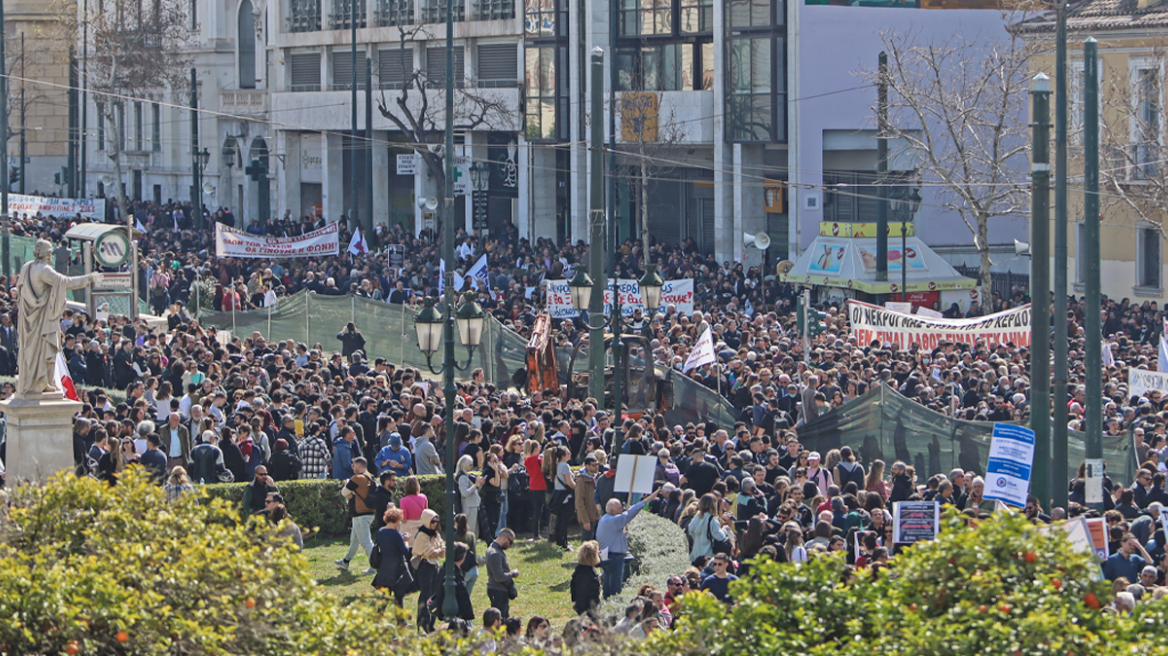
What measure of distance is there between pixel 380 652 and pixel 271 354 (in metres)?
16.8

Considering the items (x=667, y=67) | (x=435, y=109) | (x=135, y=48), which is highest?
(x=135, y=48)

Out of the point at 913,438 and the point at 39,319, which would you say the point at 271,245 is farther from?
the point at 39,319

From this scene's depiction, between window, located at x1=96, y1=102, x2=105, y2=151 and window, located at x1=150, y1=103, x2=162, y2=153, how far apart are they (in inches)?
81.8

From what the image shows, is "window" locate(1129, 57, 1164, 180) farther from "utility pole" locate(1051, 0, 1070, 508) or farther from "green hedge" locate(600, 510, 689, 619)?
"green hedge" locate(600, 510, 689, 619)

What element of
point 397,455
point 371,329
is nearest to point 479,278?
point 371,329

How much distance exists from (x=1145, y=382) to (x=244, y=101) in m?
48.6

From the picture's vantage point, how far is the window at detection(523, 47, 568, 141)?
4834 cm

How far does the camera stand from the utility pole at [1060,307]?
13.3 m

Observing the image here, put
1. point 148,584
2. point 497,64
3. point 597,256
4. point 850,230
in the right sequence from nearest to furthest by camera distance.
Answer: point 148,584, point 597,256, point 850,230, point 497,64

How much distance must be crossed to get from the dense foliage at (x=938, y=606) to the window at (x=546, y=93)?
41863 millimetres

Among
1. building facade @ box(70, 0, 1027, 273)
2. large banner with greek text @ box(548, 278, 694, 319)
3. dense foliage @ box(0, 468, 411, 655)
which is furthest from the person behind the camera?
building facade @ box(70, 0, 1027, 273)

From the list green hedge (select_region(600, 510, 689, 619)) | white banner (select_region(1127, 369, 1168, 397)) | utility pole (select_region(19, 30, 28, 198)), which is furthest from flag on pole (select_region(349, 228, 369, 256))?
green hedge (select_region(600, 510, 689, 619))

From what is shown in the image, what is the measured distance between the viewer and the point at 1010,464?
12938mm

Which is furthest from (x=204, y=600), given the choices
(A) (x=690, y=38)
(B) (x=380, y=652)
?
(A) (x=690, y=38)
